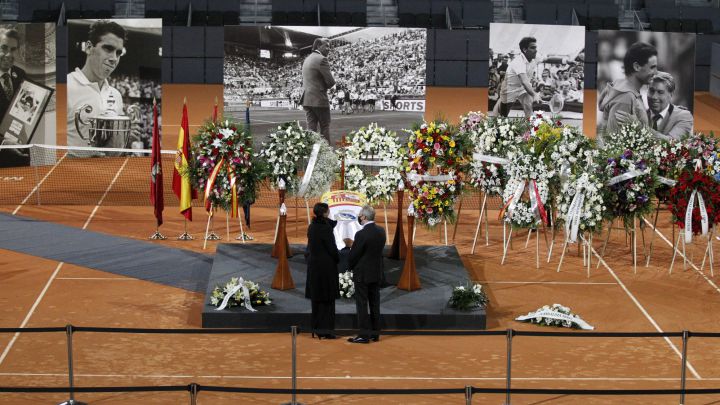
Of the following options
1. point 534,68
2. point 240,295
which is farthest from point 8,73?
point 240,295

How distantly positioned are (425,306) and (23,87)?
1234 cm

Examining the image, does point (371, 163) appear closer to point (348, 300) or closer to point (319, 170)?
point (319, 170)

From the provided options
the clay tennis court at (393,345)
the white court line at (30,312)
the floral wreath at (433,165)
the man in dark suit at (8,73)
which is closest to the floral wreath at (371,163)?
the floral wreath at (433,165)

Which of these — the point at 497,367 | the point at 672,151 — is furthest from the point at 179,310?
the point at 672,151

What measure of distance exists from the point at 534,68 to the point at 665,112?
2729 millimetres

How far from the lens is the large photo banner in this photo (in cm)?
2369

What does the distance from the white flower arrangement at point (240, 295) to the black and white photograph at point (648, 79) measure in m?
11.1

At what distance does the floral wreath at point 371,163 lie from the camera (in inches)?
709

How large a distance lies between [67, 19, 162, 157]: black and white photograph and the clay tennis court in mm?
5928

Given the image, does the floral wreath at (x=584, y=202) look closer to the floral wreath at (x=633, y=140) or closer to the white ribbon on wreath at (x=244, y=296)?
the floral wreath at (x=633, y=140)

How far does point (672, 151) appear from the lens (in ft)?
57.2

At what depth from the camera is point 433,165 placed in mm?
17562

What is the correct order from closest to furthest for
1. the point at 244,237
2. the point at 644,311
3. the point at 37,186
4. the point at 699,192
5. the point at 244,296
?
the point at 244,296, the point at 644,311, the point at 699,192, the point at 244,237, the point at 37,186

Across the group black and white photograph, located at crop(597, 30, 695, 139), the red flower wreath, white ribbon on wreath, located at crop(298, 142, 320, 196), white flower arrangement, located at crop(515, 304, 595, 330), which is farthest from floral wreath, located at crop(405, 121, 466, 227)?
black and white photograph, located at crop(597, 30, 695, 139)
